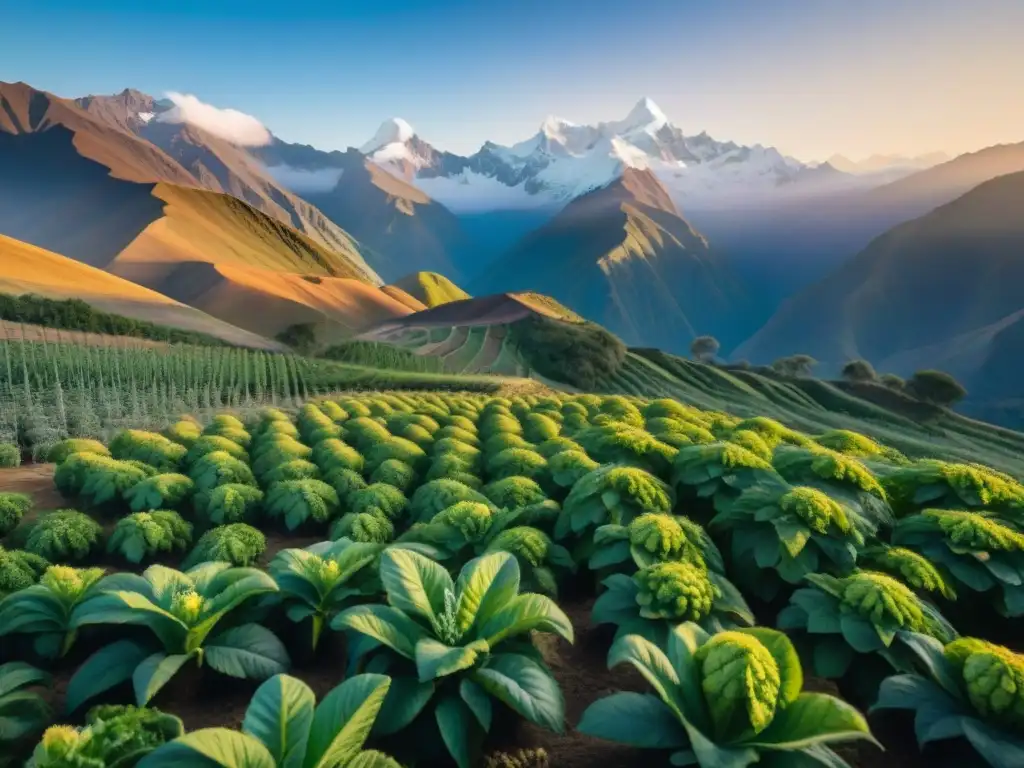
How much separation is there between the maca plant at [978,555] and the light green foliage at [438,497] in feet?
12.8

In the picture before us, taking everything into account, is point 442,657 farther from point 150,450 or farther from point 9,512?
point 150,450

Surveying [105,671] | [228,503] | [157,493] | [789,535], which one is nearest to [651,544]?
[789,535]

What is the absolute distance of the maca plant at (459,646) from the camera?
314cm

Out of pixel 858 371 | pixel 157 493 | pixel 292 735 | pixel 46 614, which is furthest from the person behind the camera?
pixel 858 371

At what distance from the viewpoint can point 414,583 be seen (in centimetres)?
379

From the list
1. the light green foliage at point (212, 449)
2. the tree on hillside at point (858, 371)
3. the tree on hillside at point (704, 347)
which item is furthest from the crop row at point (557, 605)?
the tree on hillside at point (704, 347)

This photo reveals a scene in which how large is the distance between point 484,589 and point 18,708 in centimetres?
269

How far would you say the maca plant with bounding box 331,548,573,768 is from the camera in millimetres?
3145

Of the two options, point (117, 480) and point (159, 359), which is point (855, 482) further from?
Result: point (159, 359)

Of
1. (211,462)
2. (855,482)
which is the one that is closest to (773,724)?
(855,482)

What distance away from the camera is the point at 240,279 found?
128 meters

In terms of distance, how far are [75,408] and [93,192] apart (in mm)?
216869

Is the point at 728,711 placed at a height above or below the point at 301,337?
above

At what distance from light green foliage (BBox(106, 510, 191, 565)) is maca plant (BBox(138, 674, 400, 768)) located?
4.02 metres
